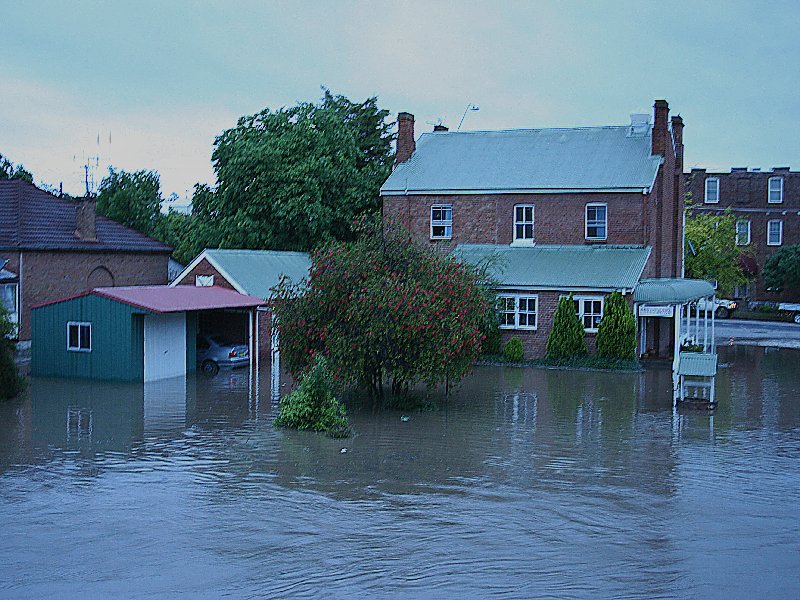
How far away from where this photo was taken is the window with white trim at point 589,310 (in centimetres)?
3328

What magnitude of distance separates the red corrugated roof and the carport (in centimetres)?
3

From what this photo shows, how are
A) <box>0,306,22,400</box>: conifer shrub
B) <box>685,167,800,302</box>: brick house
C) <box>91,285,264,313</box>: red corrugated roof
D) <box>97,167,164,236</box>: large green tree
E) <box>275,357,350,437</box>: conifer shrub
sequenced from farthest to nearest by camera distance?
<box>685,167,800,302</box>: brick house < <box>97,167,164,236</box>: large green tree < <box>91,285,264,313</box>: red corrugated roof < <box>0,306,22,400</box>: conifer shrub < <box>275,357,350,437</box>: conifer shrub

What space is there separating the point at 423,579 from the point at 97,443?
34.4ft

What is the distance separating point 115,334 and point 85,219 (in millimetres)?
9181

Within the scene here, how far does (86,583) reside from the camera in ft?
37.0

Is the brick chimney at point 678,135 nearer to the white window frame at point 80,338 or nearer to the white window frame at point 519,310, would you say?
the white window frame at point 519,310

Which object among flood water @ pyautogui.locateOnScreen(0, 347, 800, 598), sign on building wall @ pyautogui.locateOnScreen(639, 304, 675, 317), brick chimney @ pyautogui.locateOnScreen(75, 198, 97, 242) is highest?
brick chimney @ pyautogui.locateOnScreen(75, 198, 97, 242)

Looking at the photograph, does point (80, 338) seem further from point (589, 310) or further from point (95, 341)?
point (589, 310)

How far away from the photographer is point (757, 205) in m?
63.3

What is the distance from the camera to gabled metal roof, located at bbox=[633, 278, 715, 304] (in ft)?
107

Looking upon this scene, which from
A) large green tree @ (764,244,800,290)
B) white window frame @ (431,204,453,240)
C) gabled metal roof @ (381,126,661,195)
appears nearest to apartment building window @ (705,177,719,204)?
large green tree @ (764,244,800,290)

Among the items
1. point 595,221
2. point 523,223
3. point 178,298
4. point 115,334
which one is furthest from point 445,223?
point 115,334

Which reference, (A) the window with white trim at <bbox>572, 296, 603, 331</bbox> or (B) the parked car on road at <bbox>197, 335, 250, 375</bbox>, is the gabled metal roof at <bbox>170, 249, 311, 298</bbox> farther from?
(A) the window with white trim at <bbox>572, 296, 603, 331</bbox>

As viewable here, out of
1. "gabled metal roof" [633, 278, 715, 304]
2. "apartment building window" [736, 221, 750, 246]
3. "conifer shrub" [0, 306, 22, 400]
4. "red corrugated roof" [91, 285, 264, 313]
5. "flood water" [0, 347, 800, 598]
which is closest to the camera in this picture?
→ "flood water" [0, 347, 800, 598]
